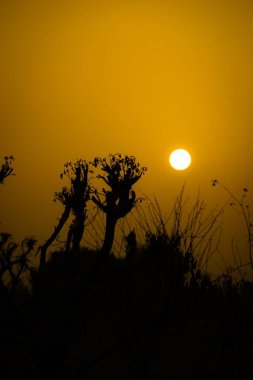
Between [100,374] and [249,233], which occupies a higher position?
[249,233]

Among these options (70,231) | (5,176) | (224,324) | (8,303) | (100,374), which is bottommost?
(100,374)

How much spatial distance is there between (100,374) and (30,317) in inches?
565

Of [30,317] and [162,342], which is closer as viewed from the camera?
[30,317]

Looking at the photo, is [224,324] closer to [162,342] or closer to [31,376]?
[31,376]

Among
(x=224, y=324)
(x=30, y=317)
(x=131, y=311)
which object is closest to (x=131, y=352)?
(x=131, y=311)

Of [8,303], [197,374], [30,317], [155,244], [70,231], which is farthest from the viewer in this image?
[197,374]

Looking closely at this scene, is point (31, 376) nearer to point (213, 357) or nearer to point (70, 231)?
point (70, 231)

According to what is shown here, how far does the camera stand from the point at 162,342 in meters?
20.6

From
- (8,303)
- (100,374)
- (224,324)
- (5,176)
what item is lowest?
(100,374)

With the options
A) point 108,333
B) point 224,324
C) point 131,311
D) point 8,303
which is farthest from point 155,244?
point 108,333

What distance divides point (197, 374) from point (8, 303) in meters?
12.7

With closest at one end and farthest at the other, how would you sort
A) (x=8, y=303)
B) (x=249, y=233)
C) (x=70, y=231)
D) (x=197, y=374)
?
1. (x=8, y=303)
2. (x=249, y=233)
3. (x=70, y=231)
4. (x=197, y=374)

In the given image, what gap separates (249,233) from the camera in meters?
6.75

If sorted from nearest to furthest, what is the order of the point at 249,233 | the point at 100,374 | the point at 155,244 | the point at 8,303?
the point at 8,303 → the point at 249,233 → the point at 155,244 → the point at 100,374
